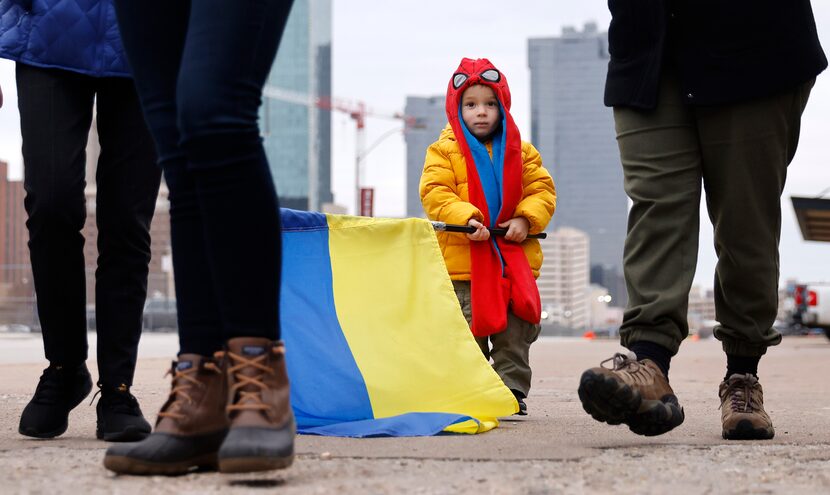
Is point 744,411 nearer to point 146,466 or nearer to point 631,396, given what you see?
point 631,396

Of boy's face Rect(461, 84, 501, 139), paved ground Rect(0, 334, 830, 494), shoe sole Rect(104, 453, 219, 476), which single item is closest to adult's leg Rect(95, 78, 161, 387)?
Result: paved ground Rect(0, 334, 830, 494)

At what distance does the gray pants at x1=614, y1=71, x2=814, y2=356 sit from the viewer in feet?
11.8

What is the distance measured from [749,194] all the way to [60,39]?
2.14m

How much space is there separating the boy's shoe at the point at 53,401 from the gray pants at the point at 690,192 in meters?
1.69

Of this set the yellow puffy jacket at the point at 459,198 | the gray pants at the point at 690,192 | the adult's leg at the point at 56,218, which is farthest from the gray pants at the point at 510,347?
the adult's leg at the point at 56,218

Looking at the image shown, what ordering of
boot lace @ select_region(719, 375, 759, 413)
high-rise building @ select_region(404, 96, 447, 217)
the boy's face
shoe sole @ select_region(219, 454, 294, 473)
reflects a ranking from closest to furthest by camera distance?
shoe sole @ select_region(219, 454, 294, 473) < boot lace @ select_region(719, 375, 759, 413) < the boy's face < high-rise building @ select_region(404, 96, 447, 217)

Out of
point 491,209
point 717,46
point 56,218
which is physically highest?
point 717,46

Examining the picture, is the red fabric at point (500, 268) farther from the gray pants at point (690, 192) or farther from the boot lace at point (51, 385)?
the boot lace at point (51, 385)

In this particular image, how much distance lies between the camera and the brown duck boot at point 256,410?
2.29 m

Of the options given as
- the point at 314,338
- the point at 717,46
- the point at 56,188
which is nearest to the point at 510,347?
the point at 314,338

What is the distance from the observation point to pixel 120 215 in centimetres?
361

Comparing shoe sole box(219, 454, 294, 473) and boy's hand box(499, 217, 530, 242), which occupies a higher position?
boy's hand box(499, 217, 530, 242)

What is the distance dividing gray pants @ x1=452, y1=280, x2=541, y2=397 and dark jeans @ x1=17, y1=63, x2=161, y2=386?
1769 mm

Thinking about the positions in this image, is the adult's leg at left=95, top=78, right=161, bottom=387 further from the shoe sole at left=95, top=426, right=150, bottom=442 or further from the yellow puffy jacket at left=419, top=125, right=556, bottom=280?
the yellow puffy jacket at left=419, top=125, right=556, bottom=280
